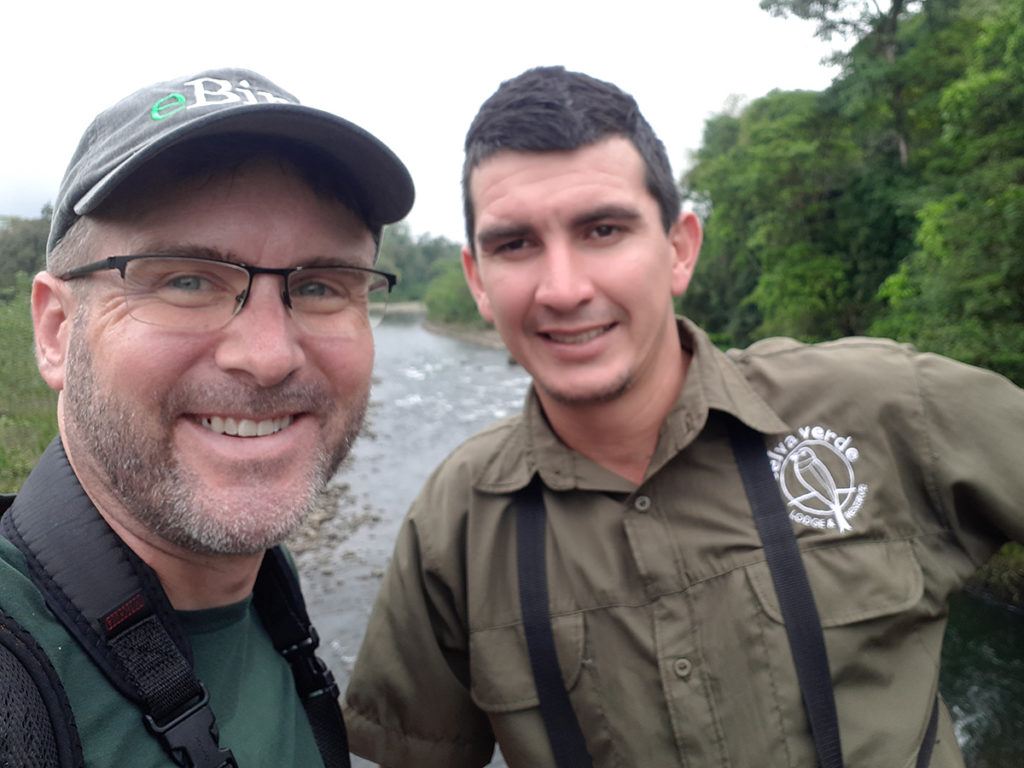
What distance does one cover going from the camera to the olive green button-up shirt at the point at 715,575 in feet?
5.37

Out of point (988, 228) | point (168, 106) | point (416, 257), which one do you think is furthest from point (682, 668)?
point (416, 257)

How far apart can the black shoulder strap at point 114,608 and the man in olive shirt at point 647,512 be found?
31.3 inches

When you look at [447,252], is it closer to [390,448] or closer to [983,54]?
[390,448]

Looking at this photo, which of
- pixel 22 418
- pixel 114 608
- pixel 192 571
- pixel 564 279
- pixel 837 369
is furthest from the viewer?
pixel 22 418

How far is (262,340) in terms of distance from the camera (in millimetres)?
1334

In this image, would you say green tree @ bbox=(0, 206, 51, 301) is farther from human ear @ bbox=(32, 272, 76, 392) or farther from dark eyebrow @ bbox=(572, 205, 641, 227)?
dark eyebrow @ bbox=(572, 205, 641, 227)

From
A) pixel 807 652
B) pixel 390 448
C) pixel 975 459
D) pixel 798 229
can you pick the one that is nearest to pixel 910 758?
pixel 807 652

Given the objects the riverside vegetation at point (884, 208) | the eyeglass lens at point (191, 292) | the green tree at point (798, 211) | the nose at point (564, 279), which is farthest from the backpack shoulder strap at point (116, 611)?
the green tree at point (798, 211)

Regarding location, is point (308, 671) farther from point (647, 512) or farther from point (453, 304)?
point (453, 304)

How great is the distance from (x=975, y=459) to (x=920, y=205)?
19.9 meters

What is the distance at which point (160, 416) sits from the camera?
1292 mm

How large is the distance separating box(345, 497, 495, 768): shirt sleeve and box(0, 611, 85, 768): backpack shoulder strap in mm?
997

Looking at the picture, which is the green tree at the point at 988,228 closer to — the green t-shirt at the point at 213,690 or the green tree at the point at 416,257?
the green t-shirt at the point at 213,690

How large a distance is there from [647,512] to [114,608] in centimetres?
122
